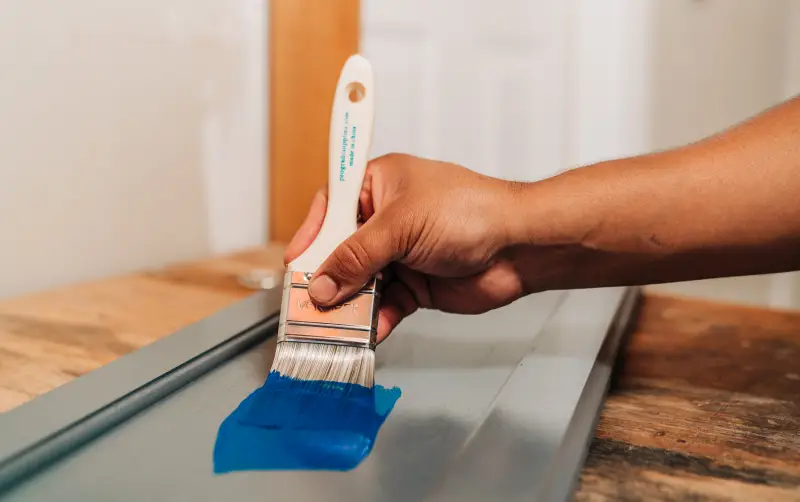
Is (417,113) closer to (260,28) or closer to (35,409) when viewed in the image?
(260,28)

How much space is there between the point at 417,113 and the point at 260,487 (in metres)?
1.00

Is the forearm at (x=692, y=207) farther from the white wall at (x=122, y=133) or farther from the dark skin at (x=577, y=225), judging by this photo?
the white wall at (x=122, y=133)

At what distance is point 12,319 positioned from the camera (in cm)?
74

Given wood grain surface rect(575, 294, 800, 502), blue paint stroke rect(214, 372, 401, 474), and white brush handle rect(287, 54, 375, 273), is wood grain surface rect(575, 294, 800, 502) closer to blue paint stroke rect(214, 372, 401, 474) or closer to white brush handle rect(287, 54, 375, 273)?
blue paint stroke rect(214, 372, 401, 474)

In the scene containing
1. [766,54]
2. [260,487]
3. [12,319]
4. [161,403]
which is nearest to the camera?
[260,487]

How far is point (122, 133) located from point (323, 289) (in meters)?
0.53

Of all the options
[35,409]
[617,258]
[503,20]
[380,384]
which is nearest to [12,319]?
[35,409]

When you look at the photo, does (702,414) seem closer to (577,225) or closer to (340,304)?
(577,225)

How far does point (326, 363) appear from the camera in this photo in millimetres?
571

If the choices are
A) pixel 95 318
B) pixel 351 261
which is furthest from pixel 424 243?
pixel 95 318

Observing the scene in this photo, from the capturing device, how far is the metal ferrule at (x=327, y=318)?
57 cm

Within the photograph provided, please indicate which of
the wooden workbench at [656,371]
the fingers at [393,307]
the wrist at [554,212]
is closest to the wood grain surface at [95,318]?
the wooden workbench at [656,371]

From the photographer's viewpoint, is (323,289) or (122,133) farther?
(122,133)

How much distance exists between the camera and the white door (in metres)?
1.29
